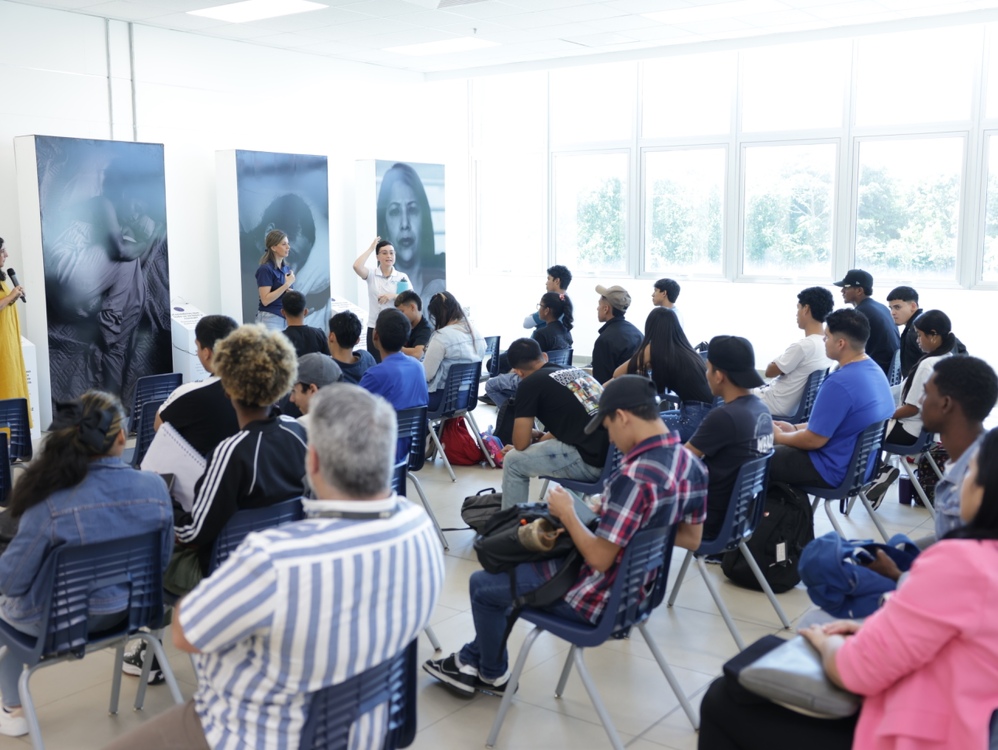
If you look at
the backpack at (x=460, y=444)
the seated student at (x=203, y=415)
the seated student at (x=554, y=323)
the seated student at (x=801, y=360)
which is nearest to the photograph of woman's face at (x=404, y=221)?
the seated student at (x=554, y=323)

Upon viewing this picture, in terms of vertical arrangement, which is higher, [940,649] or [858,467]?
[940,649]

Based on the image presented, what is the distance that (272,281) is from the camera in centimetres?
794

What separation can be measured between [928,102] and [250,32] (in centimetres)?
662

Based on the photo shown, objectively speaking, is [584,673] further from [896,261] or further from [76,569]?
[896,261]

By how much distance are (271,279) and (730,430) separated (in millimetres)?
5026

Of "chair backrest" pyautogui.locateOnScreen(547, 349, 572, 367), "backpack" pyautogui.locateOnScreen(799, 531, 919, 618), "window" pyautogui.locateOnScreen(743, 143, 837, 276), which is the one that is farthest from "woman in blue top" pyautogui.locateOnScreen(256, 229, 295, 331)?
"backpack" pyautogui.locateOnScreen(799, 531, 919, 618)

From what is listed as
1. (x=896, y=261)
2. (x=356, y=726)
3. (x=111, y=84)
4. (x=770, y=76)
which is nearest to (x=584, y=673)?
(x=356, y=726)

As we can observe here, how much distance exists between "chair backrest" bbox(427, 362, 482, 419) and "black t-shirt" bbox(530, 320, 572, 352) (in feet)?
3.34

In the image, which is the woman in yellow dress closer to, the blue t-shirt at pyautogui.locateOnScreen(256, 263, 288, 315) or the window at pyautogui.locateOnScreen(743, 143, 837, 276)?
the blue t-shirt at pyautogui.locateOnScreen(256, 263, 288, 315)

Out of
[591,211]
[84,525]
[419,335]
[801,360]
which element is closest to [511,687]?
[84,525]

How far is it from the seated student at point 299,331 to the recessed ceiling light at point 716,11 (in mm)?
4625

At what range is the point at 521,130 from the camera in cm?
1233

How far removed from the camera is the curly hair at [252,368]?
3.11 meters

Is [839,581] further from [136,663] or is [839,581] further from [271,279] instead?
[271,279]
